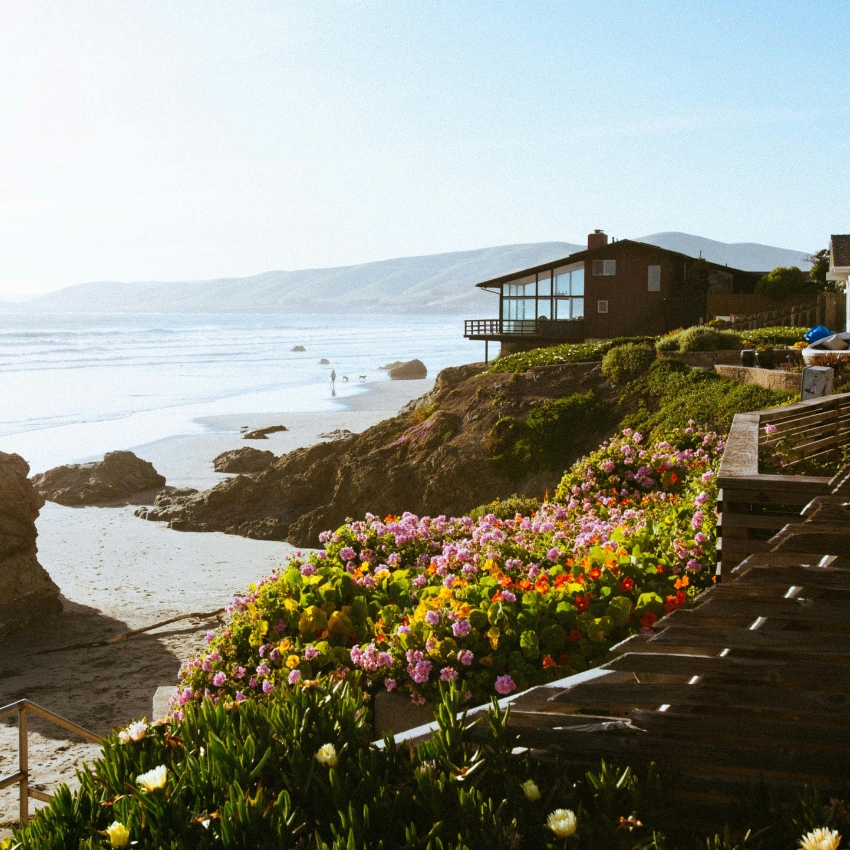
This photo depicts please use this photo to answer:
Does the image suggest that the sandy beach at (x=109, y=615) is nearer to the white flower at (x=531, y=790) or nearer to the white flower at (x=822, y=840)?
the white flower at (x=531, y=790)

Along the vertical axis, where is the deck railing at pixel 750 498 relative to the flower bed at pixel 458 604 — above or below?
above

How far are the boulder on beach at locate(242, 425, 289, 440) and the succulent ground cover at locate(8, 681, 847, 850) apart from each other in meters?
36.6

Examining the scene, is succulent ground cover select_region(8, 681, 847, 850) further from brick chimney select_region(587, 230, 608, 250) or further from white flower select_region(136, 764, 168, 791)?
brick chimney select_region(587, 230, 608, 250)

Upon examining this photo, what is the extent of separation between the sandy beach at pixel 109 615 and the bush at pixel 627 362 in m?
10.3

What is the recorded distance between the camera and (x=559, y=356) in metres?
29.2

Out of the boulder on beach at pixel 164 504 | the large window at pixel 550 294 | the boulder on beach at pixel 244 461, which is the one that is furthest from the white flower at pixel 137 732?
A: the large window at pixel 550 294

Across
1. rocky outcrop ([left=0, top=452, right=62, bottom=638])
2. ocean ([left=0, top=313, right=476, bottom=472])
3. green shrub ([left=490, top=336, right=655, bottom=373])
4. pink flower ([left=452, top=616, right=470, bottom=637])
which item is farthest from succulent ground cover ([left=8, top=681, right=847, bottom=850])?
ocean ([left=0, top=313, right=476, bottom=472])

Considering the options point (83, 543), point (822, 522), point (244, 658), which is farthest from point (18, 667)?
point (822, 522)

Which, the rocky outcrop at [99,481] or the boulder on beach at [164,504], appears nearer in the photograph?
the boulder on beach at [164,504]

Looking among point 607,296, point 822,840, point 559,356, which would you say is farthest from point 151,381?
point 822,840

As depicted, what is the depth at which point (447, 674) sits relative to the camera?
222 inches

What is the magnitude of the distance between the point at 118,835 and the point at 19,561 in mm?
17532

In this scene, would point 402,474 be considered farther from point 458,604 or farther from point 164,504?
point 458,604

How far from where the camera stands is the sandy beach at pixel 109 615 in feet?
44.1
